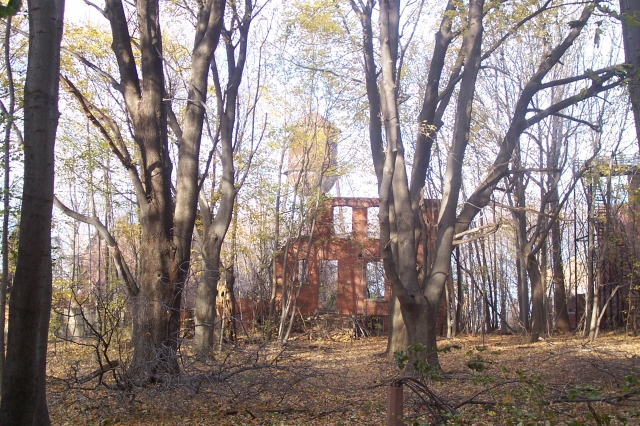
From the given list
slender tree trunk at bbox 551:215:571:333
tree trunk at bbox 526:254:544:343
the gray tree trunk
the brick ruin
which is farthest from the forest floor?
the brick ruin

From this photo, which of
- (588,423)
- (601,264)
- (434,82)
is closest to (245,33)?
(434,82)

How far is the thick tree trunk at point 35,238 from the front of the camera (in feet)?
15.6

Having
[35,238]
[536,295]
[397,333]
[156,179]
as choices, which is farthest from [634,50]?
[536,295]

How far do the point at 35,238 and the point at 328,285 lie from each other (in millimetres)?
21556

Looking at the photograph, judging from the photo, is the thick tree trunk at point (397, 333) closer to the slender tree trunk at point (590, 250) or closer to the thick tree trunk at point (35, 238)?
the thick tree trunk at point (35, 238)

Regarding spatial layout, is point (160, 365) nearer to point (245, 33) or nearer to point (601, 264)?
point (245, 33)

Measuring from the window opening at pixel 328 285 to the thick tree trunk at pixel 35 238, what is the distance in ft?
67.2

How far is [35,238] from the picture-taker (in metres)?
4.81

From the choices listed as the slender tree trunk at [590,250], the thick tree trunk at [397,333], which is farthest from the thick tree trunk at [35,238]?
the slender tree trunk at [590,250]

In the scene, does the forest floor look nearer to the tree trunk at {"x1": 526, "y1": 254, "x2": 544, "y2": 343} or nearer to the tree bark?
the tree bark

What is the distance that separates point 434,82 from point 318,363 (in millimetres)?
7125

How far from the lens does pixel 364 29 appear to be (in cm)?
1168

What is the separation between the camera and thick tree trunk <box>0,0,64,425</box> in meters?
4.75

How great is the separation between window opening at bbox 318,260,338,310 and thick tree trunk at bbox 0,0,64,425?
20469 millimetres
